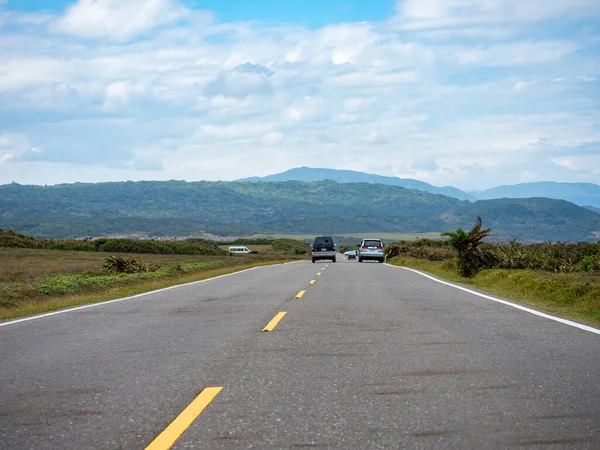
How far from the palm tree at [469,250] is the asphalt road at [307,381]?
12.4 m

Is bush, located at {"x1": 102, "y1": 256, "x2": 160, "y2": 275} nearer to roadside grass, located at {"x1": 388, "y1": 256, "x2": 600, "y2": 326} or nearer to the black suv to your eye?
roadside grass, located at {"x1": 388, "y1": 256, "x2": 600, "y2": 326}

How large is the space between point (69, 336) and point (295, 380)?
4.89 meters

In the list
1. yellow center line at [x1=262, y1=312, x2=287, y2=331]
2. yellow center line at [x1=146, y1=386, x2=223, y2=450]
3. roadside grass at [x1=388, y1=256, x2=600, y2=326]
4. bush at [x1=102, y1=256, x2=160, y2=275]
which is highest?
roadside grass at [x1=388, y1=256, x2=600, y2=326]

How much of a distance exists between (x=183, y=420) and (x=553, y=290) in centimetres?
1307

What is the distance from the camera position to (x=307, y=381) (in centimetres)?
731

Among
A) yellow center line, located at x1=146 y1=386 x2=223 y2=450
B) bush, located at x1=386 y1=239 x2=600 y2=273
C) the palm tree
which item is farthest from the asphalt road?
the palm tree

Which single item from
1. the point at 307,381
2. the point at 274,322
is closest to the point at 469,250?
the point at 274,322

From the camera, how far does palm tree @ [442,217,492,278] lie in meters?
25.4

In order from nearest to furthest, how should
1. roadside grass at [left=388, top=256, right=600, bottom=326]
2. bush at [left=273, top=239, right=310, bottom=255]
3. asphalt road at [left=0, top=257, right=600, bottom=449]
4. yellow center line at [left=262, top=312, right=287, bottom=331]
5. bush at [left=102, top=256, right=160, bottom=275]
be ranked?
asphalt road at [left=0, top=257, right=600, bottom=449] → yellow center line at [left=262, top=312, right=287, bottom=331] → roadside grass at [left=388, top=256, right=600, bottom=326] → bush at [left=102, top=256, right=160, bottom=275] → bush at [left=273, top=239, right=310, bottom=255]

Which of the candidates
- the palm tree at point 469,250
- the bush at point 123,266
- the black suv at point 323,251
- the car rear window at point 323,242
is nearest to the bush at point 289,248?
the car rear window at point 323,242

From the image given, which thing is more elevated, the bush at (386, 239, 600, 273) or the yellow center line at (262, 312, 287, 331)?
the bush at (386, 239, 600, 273)

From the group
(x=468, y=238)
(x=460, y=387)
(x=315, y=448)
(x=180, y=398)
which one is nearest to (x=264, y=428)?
(x=315, y=448)

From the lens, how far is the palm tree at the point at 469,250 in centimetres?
2542

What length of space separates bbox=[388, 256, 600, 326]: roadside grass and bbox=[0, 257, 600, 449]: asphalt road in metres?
1.76
